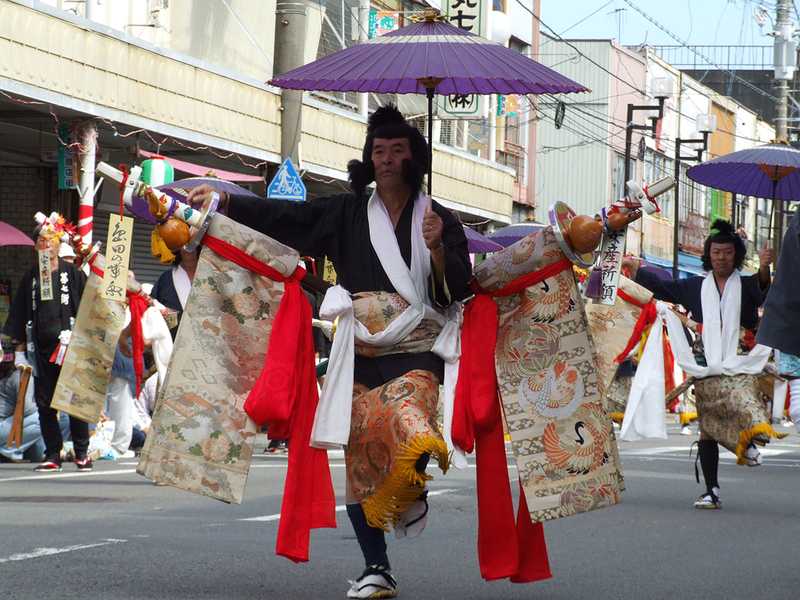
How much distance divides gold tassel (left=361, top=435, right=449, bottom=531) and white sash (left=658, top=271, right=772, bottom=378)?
5109 mm

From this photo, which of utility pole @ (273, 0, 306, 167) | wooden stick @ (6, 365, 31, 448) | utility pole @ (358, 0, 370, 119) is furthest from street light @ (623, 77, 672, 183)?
wooden stick @ (6, 365, 31, 448)

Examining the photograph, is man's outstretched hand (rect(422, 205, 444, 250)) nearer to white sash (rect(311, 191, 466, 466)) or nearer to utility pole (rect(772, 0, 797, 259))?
white sash (rect(311, 191, 466, 466))

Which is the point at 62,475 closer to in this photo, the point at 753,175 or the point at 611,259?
the point at 753,175

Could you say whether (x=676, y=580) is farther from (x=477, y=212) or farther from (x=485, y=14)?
(x=477, y=212)

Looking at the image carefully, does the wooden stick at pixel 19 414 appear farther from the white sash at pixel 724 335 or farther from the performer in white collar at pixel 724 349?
the white sash at pixel 724 335

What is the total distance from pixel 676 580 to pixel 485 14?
69.0 feet

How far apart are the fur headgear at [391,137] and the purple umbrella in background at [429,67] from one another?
24cm

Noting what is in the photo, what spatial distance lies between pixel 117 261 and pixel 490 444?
239 inches

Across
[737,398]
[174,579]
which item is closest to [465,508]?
[737,398]

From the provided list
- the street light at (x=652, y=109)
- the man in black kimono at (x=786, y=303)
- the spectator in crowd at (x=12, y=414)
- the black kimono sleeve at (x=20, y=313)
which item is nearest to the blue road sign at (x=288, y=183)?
the spectator in crowd at (x=12, y=414)

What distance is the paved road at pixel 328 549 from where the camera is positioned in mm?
6805

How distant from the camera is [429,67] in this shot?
7098 mm

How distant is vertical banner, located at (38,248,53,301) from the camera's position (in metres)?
13.4

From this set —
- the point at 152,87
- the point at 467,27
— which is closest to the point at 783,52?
the point at 467,27
